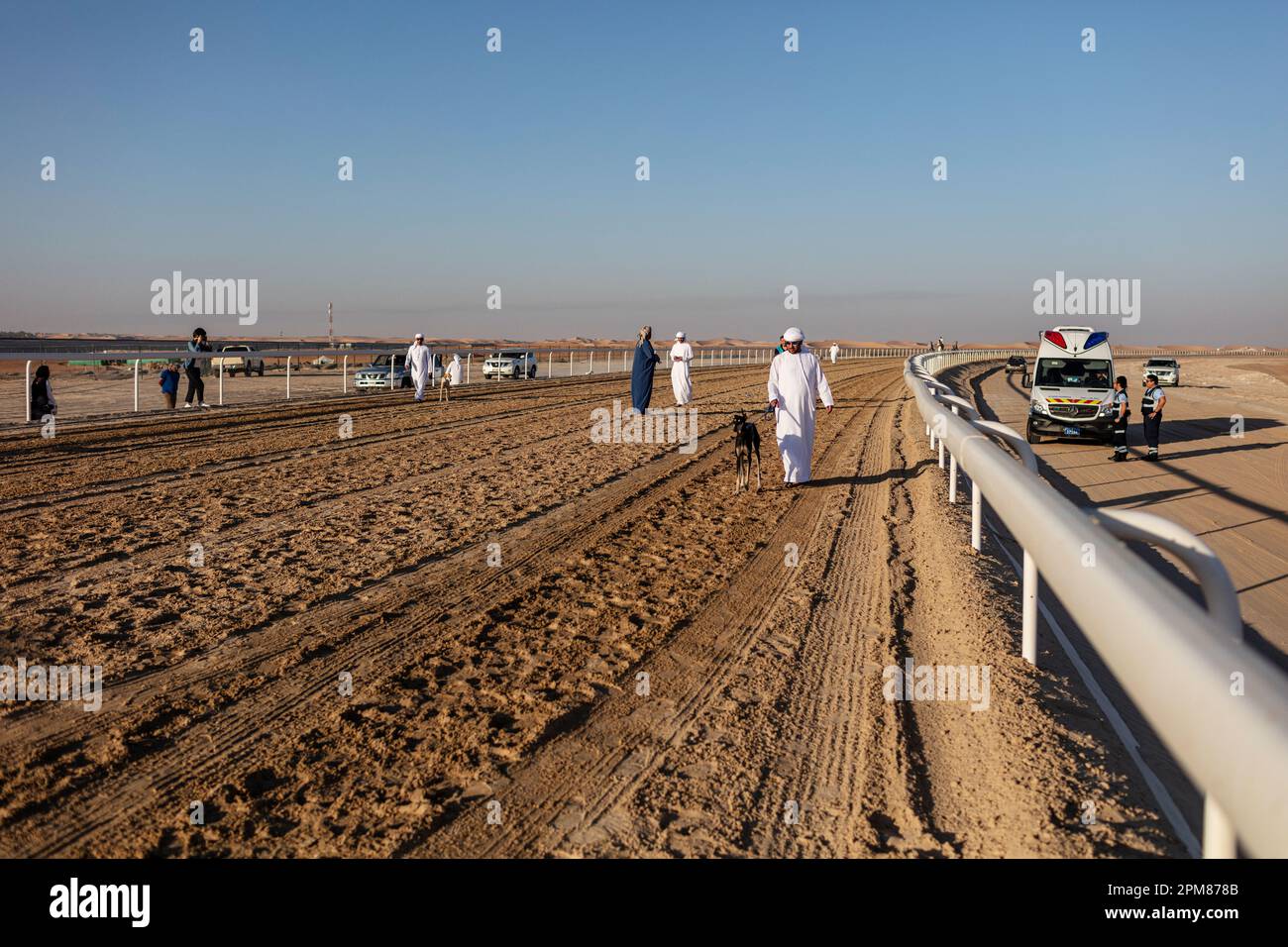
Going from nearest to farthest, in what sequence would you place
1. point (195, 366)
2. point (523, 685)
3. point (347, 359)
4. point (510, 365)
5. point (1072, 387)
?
1. point (523, 685)
2. point (1072, 387)
3. point (195, 366)
4. point (510, 365)
5. point (347, 359)

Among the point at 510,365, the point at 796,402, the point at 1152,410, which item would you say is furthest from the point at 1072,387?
the point at 510,365

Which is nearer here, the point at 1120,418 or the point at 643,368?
the point at 1120,418

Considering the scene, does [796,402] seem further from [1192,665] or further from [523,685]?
[1192,665]

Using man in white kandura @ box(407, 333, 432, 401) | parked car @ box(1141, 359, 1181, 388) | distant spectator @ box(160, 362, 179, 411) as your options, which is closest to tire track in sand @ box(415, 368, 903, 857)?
distant spectator @ box(160, 362, 179, 411)

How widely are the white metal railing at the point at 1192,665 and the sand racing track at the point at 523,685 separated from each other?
0.97 m

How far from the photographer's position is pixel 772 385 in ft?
45.4

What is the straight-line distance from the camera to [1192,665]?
8.94 feet

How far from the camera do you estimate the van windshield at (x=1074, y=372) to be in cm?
2258

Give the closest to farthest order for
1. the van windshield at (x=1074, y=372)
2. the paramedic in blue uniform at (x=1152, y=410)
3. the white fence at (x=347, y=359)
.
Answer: the paramedic in blue uniform at (x=1152, y=410), the van windshield at (x=1074, y=372), the white fence at (x=347, y=359)

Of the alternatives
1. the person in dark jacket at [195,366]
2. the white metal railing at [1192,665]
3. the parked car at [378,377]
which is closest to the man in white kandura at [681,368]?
the person in dark jacket at [195,366]

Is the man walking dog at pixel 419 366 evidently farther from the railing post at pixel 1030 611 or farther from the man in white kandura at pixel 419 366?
the railing post at pixel 1030 611

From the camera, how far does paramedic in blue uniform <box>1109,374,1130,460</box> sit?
1966 centimetres

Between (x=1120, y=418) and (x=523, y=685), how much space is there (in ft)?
57.5

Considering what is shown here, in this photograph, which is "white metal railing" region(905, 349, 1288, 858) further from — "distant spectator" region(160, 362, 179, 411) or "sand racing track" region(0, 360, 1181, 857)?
"distant spectator" region(160, 362, 179, 411)
